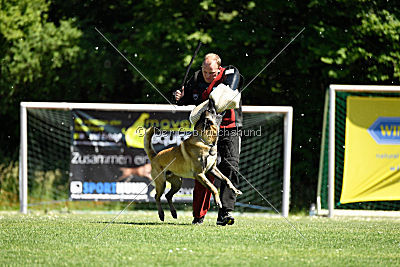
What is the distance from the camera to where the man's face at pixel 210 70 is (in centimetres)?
773

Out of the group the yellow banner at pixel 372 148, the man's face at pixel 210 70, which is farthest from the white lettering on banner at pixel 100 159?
the man's face at pixel 210 70

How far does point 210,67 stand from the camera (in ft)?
25.3

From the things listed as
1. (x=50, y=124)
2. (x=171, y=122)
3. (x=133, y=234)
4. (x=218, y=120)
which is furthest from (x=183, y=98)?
(x=50, y=124)

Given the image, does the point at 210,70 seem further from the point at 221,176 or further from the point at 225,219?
the point at 225,219

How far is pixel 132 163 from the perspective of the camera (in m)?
11.9

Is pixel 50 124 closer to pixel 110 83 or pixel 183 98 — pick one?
pixel 110 83

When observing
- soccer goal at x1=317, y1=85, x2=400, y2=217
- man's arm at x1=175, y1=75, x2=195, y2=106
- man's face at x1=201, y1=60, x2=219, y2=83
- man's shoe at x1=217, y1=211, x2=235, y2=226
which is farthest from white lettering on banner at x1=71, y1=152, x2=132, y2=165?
man's face at x1=201, y1=60, x2=219, y2=83

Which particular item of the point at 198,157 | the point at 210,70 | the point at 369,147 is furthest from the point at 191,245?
the point at 369,147

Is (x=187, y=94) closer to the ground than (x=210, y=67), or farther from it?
closer to the ground

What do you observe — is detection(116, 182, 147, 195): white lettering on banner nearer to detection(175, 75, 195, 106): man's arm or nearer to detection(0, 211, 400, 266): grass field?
detection(0, 211, 400, 266): grass field

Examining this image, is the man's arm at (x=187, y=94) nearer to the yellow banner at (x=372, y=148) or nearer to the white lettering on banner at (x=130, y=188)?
the white lettering on banner at (x=130, y=188)

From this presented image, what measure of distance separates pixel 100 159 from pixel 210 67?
15.3ft

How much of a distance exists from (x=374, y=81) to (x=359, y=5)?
1.68 metres

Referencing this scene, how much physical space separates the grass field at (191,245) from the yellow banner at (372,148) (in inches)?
133
